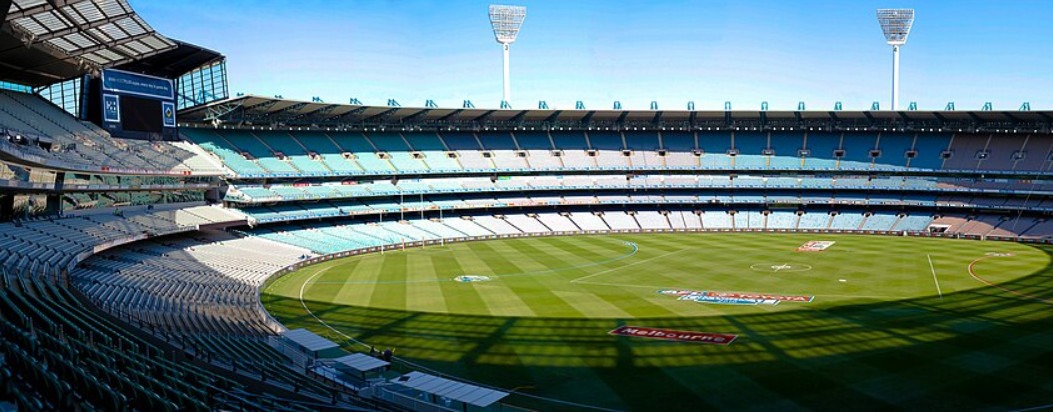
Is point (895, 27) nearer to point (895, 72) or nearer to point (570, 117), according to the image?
point (895, 72)

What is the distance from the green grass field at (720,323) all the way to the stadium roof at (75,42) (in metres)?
16.1

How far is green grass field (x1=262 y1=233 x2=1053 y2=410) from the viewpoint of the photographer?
65.6 ft

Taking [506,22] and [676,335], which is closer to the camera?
[676,335]

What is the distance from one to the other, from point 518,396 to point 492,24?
6530cm

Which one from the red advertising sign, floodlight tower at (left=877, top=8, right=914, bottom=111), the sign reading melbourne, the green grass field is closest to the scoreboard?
the sign reading melbourne

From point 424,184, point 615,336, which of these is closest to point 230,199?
point 424,184

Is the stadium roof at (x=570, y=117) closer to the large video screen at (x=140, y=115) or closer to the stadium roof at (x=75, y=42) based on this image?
the large video screen at (x=140, y=115)

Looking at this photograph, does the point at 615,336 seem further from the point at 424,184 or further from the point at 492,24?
the point at 492,24

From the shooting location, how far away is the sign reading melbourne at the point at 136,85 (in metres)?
44.0

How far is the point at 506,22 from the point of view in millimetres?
79562

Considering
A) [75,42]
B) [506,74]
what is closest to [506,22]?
[506,74]

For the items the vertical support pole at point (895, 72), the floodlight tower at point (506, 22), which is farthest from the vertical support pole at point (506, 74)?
the vertical support pole at point (895, 72)

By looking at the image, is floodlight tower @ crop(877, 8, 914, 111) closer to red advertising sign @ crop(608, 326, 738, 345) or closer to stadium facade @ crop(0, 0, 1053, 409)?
stadium facade @ crop(0, 0, 1053, 409)

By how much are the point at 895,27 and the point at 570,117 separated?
120ft
